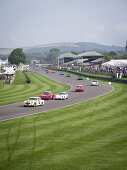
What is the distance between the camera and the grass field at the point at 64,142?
1472 centimetres

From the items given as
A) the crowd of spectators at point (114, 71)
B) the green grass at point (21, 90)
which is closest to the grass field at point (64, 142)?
the green grass at point (21, 90)

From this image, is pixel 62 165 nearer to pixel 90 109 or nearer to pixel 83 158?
pixel 83 158

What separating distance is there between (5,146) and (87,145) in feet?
15.0

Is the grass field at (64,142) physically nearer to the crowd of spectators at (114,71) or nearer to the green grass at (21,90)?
the green grass at (21,90)

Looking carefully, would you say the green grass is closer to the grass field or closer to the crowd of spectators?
the grass field

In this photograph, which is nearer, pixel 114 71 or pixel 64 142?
pixel 64 142

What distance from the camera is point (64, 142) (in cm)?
1852

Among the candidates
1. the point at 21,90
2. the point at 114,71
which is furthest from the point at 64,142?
the point at 114,71

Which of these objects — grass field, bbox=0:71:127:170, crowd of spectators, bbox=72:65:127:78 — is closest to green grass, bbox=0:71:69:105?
grass field, bbox=0:71:127:170

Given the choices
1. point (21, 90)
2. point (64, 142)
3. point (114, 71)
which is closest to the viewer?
point (64, 142)

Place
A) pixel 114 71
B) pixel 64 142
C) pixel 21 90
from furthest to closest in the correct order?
pixel 114 71
pixel 21 90
pixel 64 142

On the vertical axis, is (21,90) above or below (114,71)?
below

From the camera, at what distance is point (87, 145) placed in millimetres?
17734

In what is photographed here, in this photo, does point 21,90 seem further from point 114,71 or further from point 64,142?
point 64,142
